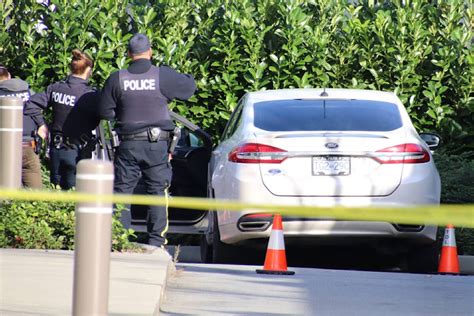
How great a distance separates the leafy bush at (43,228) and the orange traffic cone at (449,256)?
7.99ft

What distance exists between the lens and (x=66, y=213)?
30.1 ft

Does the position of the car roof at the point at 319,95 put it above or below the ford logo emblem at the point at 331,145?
above

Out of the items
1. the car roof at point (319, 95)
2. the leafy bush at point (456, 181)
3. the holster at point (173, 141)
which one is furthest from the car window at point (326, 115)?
the leafy bush at point (456, 181)

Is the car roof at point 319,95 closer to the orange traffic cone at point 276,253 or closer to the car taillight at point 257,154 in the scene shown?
the car taillight at point 257,154

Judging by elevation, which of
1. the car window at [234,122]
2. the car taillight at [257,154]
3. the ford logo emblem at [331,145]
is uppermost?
the car window at [234,122]

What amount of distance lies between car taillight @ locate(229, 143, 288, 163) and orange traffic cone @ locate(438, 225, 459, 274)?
1474 mm

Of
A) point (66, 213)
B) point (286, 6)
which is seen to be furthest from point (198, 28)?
point (66, 213)

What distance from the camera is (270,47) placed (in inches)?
587

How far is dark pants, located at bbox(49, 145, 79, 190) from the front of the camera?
38.8 feet

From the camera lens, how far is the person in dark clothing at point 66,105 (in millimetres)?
11680

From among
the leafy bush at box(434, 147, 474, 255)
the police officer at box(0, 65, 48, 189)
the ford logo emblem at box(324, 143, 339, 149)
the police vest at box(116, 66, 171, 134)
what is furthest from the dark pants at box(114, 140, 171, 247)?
the leafy bush at box(434, 147, 474, 255)

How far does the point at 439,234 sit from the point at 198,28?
4.74 m

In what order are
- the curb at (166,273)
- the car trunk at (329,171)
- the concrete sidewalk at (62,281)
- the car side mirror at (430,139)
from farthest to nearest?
the car side mirror at (430,139), the car trunk at (329,171), the curb at (166,273), the concrete sidewalk at (62,281)

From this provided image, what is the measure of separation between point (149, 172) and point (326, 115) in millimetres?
1489
